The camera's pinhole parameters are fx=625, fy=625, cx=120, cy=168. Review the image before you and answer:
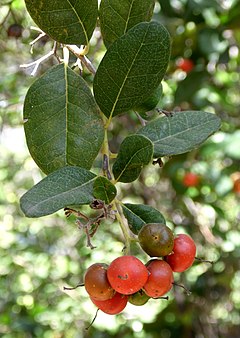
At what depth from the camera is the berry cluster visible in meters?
0.92

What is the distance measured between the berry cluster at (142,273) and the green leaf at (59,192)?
108 millimetres

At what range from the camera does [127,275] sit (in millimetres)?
896

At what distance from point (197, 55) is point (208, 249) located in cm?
138

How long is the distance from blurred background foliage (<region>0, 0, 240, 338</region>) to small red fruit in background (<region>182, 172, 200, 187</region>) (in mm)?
19

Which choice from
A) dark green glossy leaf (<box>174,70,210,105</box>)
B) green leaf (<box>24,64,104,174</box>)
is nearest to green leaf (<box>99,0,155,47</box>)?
green leaf (<box>24,64,104,174</box>)

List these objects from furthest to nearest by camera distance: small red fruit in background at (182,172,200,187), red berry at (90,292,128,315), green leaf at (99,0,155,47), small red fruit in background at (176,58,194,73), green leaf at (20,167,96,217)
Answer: small red fruit in background at (182,172,200,187) → small red fruit in background at (176,58,194,73) → green leaf at (99,0,155,47) → red berry at (90,292,128,315) → green leaf at (20,167,96,217)

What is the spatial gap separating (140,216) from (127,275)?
165 mm

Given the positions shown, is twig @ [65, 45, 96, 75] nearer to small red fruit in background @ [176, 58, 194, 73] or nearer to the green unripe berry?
the green unripe berry

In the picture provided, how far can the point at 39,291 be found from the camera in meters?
3.84

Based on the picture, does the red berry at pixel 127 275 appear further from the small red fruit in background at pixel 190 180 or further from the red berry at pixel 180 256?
the small red fruit in background at pixel 190 180

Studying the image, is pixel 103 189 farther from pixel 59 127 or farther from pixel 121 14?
pixel 121 14

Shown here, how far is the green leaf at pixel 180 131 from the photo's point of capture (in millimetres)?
1051

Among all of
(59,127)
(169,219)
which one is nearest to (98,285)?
(59,127)

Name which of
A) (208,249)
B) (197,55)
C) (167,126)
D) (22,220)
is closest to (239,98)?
(208,249)
